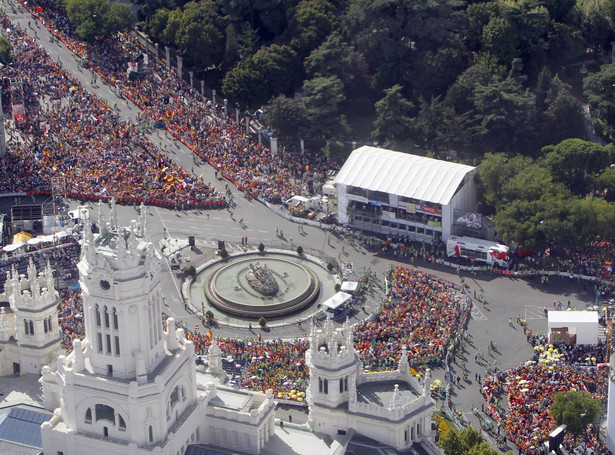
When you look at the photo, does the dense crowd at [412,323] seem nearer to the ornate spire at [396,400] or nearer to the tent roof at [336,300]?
the tent roof at [336,300]

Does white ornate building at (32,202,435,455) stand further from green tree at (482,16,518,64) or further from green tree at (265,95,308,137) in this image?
green tree at (482,16,518,64)

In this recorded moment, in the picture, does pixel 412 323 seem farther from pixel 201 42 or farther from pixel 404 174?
pixel 201 42

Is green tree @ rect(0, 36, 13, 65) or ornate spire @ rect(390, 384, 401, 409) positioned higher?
green tree @ rect(0, 36, 13, 65)

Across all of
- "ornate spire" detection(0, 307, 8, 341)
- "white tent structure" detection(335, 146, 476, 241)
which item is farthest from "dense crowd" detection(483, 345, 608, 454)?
"ornate spire" detection(0, 307, 8, 341)

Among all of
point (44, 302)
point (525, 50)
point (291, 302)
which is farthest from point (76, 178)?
point (525, 50)

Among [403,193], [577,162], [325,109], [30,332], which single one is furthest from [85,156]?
[577,162]
